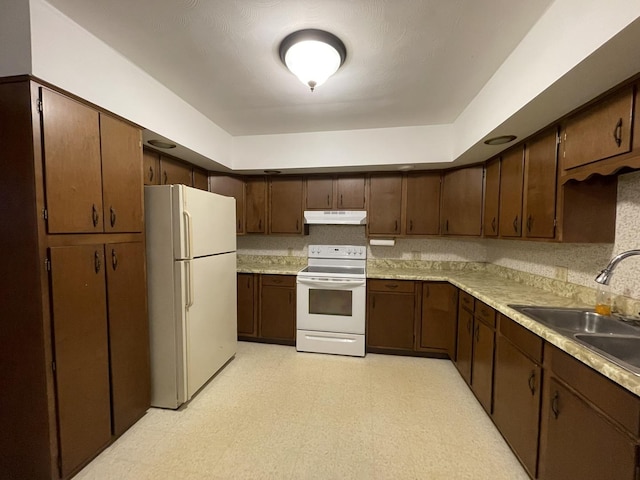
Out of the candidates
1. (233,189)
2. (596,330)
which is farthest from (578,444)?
(233,189)

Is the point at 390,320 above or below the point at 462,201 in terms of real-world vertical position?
below

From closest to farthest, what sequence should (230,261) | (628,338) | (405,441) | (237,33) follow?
1. (628,338)
2. (237,33)
3. (405,441)
4. (230,261)

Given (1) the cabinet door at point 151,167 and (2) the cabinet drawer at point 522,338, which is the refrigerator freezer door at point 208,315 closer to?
(1) the cabinet door at point 151,167

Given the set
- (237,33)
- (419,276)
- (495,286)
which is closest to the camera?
(237,33)

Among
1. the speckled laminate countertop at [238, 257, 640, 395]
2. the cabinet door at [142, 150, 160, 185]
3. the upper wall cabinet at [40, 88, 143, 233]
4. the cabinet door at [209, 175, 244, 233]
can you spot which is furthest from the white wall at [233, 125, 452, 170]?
the upper wall cabinet at [40, 88, 143, 233]

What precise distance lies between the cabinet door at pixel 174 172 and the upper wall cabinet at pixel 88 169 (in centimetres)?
72

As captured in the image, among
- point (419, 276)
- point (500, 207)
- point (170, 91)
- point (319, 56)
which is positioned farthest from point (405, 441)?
point (170, 91)

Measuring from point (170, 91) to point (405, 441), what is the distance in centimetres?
312

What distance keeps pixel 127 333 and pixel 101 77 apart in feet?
5.34

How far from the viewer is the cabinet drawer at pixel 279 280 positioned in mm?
3299

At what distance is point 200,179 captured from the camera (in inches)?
130

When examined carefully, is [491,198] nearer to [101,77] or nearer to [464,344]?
[464,344]

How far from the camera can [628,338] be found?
134 centimetres

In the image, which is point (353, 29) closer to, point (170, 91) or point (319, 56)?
point (319, 56)
